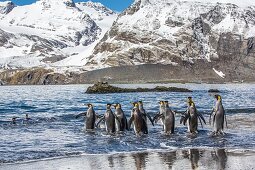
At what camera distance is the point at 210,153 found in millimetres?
17719

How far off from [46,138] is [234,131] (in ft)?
31.7

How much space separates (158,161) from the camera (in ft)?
53.1

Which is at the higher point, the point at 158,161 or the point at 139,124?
the point at 139,124

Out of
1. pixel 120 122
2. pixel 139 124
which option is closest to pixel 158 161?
pixel 139 124

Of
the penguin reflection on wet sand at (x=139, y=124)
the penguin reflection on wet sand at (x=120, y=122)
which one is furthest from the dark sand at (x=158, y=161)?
the penguin reflection on wet sand at (x=120, y=122)

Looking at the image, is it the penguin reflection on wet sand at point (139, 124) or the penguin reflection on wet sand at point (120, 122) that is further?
the penguin reflection on wet sand at point (120, 122)

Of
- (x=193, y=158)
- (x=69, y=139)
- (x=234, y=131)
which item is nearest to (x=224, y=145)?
(x=193, y=158)

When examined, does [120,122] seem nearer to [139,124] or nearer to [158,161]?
[139,124]

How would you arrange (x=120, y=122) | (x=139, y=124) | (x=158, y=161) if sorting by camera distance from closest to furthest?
1. (x=158, y=161)
2. (x=139, y=124)
3. (x=120, y=122)

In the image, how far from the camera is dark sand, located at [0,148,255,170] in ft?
49.6

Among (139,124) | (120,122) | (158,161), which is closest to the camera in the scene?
(158,161)

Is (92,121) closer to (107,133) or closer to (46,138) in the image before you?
(107,133)

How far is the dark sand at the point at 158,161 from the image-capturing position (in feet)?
49.6

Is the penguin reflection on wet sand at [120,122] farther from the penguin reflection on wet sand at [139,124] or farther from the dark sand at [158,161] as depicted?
the dark sand at [158,161]
